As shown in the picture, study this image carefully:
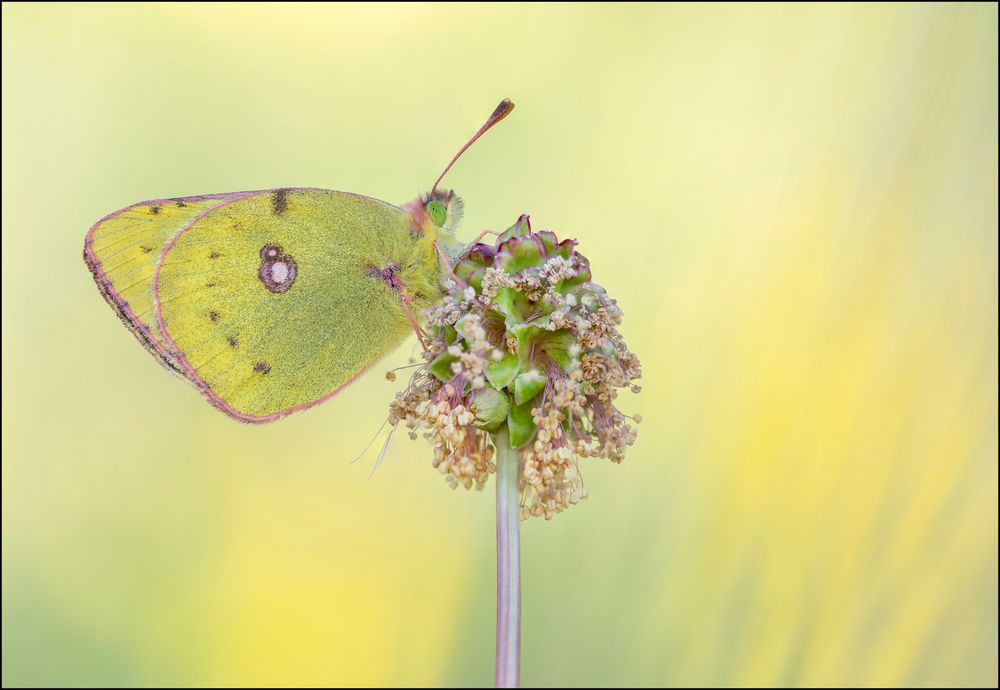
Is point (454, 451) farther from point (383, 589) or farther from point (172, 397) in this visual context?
point (172, 397)

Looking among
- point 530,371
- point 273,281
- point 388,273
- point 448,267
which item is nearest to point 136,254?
point 273,281

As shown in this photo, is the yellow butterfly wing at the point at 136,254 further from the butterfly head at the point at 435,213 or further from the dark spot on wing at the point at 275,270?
the butterfly head at the point at 435,213

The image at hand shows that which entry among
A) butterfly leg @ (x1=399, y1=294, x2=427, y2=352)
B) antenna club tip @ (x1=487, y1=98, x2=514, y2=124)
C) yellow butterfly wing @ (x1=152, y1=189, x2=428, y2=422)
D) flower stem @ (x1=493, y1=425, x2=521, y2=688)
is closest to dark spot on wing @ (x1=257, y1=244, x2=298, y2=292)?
yellow butterfly wing @ (x1=152, y1=189, x2=428, y2=422)

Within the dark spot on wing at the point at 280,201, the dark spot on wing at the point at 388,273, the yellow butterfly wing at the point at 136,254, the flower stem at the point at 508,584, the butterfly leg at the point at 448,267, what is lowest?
the flower stem at the point at 508,584

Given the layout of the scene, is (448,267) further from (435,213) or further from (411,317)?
(435,213)

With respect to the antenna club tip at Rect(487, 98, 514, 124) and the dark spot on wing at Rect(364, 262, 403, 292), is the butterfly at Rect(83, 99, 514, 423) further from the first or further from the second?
the antenna club tip at Rect(487, 98, 514, 124)

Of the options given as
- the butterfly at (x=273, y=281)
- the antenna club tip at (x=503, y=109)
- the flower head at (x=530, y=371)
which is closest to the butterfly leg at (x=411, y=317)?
the butterfly at (x=273, y=281)

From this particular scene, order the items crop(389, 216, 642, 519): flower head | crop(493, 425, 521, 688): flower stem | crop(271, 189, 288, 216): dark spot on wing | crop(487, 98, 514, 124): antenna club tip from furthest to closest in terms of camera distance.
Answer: crop(271, 189, 288, 216): dark spot on wing
crop(487, 98, 514, 124): antenna club tip
crop(389, 216, 642, 519): flower head
crop(493, 425, 521, 688): flower stem
